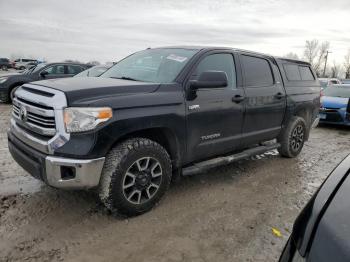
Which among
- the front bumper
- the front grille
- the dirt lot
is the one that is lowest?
the dirt lot

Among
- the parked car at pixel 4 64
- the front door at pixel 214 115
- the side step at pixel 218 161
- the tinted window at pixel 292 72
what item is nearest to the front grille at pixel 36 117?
the front door at pixel 214 115

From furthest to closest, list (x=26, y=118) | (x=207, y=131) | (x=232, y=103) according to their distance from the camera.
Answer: (x=232, y=103)
(x=207, y=131)
(x=26, y=118)

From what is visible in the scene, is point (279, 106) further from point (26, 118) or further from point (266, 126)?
point (26, 118)

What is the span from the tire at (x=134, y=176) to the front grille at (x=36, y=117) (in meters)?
0.62

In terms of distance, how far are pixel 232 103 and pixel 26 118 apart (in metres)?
2.50

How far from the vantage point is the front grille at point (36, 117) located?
9.91ft

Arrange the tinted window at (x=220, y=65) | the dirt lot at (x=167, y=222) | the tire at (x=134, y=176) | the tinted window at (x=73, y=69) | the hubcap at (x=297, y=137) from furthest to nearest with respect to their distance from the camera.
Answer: the tinted window at (x=73, y=69) < the hubcap at (x=297, y=137) < the tinted window at (x=220, y=65) < the tire at (x=134, y=176) < the dirt lot at (x=167, y=222)

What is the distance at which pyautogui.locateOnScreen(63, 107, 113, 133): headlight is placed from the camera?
293 centimetres

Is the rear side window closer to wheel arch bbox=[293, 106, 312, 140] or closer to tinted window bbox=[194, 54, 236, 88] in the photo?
wheel arch bbox=[293, 106, 312, 140]

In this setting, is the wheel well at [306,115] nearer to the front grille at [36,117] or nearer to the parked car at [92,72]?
the front grille at [36,117]

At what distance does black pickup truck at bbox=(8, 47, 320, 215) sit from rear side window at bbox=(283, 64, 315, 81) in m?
0.80

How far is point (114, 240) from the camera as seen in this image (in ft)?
9.98

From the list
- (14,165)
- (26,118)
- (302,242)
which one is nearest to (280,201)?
(302,242)

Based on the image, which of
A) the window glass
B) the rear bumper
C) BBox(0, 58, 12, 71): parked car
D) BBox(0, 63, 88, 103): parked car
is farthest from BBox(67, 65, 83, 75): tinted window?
BBox(0, 58, 12, 71): parked car
